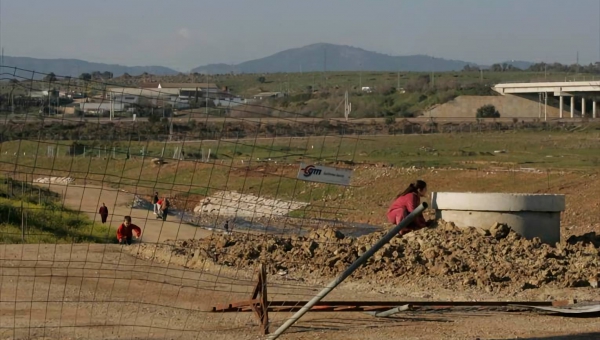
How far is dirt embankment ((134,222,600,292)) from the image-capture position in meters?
15.7

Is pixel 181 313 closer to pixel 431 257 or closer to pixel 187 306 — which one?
pixel 187 306

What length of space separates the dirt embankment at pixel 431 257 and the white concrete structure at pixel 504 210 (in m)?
0.34

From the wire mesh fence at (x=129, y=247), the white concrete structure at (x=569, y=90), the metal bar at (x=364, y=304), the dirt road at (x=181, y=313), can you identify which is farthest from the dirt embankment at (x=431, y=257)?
the white concrete structure at (x=569, y=90)

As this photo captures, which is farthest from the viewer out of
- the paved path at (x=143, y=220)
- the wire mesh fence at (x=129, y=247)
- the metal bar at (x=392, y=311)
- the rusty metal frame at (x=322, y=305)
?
the paved path at (x=143, y=220)

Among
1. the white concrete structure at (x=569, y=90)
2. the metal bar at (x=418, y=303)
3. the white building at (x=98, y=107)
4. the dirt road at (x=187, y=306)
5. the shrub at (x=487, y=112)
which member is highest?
the white concrete structure at (x=569, y=90)

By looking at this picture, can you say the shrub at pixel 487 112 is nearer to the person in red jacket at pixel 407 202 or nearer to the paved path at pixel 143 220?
the paved path at pixel 143 220

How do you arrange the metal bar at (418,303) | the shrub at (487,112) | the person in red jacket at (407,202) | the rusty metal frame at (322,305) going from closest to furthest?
the rusty metal frame at (322,305) → the metal bar at (418,303) → the person in red jacket at (407,202) → the shrub at (487,112)

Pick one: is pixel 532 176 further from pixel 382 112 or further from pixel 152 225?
pixel 382 112

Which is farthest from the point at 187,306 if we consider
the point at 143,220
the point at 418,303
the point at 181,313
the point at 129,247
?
the point at 143,220

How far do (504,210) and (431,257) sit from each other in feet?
6.97

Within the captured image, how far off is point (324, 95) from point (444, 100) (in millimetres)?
13346

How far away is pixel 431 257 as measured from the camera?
1628 cm

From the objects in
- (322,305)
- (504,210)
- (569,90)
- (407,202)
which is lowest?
(322,305)

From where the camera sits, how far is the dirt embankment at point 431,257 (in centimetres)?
1566
